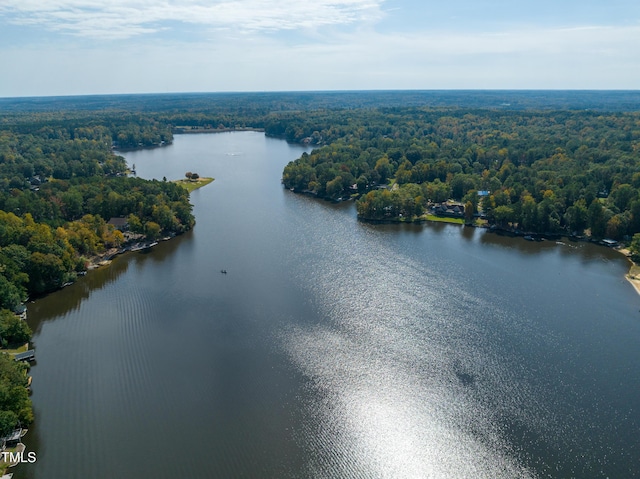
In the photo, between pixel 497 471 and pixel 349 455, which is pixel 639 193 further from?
pixel 349 455

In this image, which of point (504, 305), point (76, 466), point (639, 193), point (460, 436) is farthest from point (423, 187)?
point (76, 466)

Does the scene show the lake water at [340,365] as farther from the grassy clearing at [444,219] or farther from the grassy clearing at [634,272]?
the grassy clearing at [444,219]

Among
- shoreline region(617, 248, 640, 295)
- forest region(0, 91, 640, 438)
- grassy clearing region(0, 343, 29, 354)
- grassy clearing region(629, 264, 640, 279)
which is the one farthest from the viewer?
grassy clearing region(629, 264, 640, 279)

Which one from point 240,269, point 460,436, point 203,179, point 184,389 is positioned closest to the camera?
point 460,436

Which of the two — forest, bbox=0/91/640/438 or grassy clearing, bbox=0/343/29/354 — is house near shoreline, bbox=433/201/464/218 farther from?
grassy clearing, bbox=0/343/29/354

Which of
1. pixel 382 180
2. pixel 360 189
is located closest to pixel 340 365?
pixel 360 189

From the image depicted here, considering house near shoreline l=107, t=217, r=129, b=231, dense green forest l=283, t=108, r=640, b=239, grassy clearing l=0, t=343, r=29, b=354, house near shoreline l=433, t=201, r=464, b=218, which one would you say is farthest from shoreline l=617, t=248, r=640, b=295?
house near shoreline l=107, t=217, r=129, b=231

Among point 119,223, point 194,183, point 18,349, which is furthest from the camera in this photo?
point 194,183

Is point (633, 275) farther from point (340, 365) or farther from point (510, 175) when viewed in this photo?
point (510, 175)
